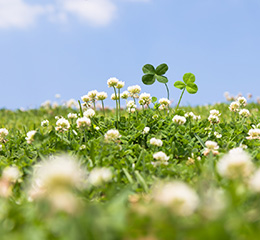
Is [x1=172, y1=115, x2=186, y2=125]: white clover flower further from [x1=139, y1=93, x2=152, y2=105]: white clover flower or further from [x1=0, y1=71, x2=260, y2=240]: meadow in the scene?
[x1=139, y1=93, x2=152, y2=105]: white clover flower

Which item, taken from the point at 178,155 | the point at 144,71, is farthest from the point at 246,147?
the point at 144,71

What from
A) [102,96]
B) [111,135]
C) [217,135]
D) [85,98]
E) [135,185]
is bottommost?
[135,185]

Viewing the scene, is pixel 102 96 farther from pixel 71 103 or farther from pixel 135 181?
pixel 71 103

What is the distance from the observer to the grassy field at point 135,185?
1.07m

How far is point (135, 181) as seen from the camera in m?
2.46

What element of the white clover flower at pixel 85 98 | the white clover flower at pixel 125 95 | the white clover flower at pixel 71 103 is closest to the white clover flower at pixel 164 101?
the white clover flower at pixel 125 95

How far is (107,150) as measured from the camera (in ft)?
9.57

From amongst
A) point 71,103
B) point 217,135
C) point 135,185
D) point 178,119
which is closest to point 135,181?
point 135,185

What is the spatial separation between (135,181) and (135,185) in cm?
20

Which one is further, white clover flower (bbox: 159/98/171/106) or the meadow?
white clover flower (bbox: 159/98/171/106)

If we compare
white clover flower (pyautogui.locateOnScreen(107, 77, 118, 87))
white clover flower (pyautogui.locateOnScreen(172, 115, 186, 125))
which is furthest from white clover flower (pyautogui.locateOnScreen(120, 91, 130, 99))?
white clover flower (pyautogui.locateOnScreen(172, 115, 186, 125))

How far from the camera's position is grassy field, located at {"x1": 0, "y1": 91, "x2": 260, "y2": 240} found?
107 centimetres

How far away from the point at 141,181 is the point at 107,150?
0.70 metres

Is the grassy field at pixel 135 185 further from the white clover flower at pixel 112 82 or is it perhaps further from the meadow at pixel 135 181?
the white clover flower at pixel 112 82
